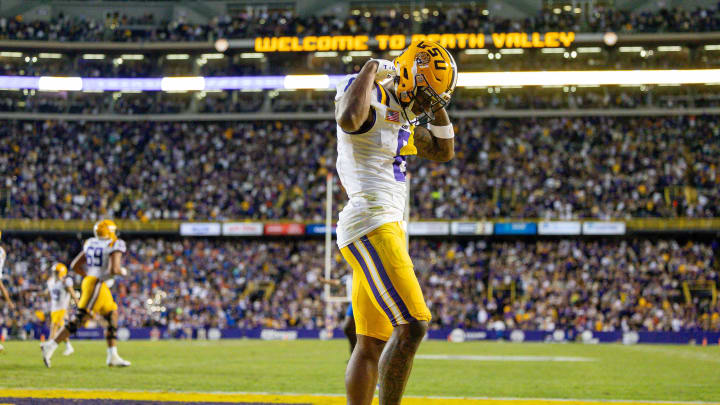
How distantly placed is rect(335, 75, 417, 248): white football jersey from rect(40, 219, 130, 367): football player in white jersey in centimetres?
817

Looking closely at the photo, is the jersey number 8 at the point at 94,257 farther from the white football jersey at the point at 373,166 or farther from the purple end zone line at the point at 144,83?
the purple end zone line at the point at 144,83

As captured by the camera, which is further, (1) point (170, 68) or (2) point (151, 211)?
(1) point (170, 68)

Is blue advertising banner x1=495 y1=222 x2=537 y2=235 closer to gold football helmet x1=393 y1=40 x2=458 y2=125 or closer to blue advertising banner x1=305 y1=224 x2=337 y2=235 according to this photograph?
blue advertising banner x1=305 y1=224 x2=337 y2=235

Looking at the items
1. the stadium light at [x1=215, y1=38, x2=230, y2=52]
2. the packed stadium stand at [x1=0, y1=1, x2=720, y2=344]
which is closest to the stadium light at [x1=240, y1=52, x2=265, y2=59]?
the packed stadium stand at [x1=0, y1=1, x2=720, y2=344]

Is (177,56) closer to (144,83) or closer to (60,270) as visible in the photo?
(144,83)

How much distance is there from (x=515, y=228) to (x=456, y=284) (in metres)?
3.93

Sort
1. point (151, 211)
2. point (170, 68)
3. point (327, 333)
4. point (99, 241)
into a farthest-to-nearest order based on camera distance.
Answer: point (170, 68), point (151, 211), point (327, 333), point (99, 241)

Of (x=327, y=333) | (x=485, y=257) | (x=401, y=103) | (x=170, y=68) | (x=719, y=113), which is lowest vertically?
(x=327, y=333)

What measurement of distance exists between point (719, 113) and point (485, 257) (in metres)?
14.3

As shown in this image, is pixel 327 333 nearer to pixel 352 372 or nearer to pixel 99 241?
pixel 99 241

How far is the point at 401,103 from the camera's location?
4617 mm

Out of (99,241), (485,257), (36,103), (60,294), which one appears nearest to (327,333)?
(485,257)

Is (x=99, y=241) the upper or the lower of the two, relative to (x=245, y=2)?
lower

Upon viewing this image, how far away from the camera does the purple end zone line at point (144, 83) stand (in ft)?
131
